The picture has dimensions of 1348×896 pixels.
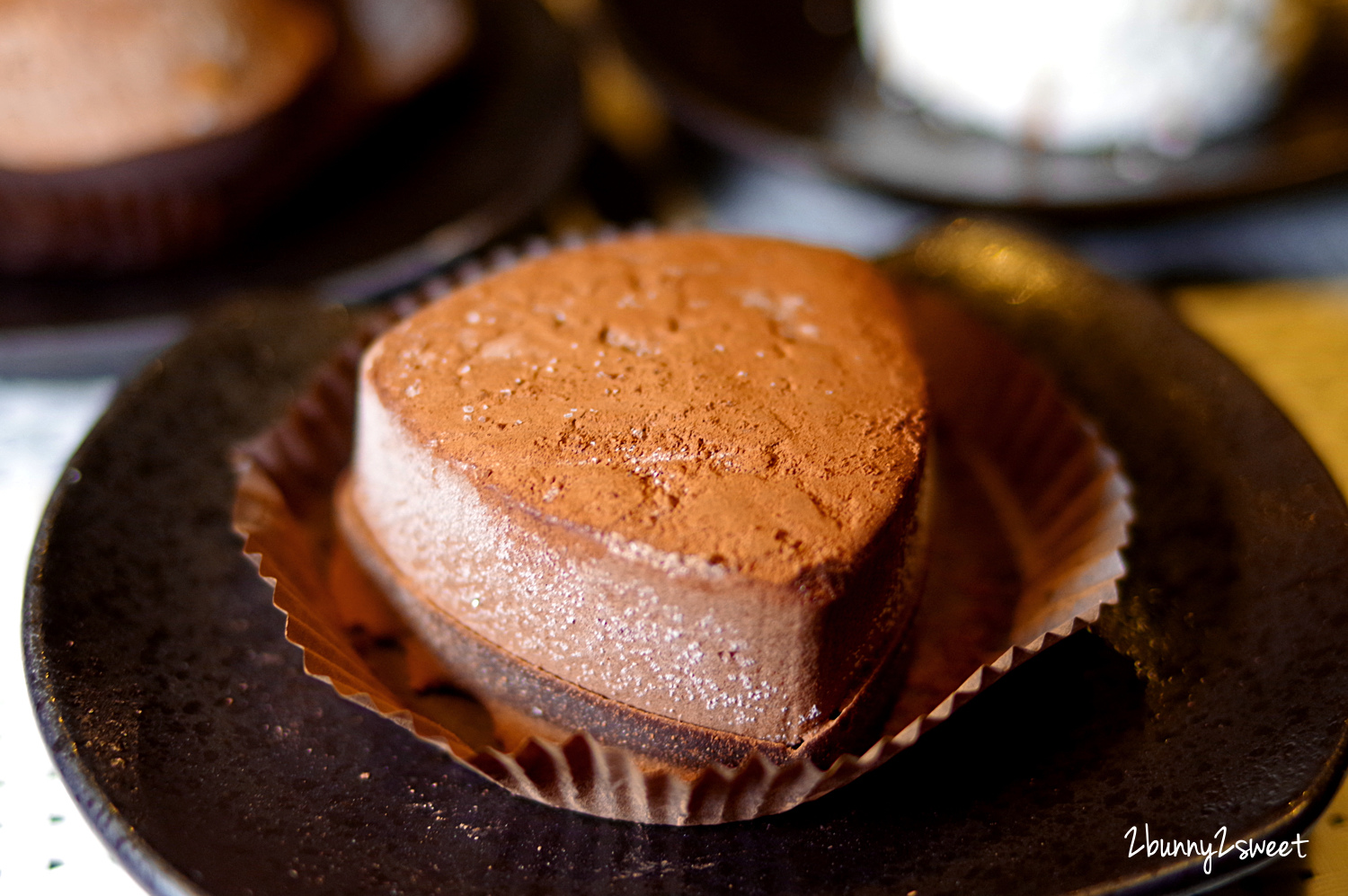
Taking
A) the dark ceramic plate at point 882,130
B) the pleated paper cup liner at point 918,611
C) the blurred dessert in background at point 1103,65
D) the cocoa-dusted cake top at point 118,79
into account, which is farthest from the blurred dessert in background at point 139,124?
the blurred dessert in background at point 1103,65

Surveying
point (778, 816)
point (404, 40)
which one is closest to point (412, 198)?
point (404, 40)

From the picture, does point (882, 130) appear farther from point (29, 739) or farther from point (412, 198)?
point (29, 739)

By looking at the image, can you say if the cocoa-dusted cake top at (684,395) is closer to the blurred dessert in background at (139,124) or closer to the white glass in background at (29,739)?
the white glass in background at (29,739)

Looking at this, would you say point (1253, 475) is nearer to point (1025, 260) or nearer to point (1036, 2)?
point (1025, 260)

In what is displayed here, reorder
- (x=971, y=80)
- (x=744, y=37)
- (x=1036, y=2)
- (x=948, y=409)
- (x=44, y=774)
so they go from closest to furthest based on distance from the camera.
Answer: (x=44, y=774) < (x=948, y=409) < (x=1036, y=2) < (x=971, y=80) < (x=744, y=37)

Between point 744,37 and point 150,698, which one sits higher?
point 744,37

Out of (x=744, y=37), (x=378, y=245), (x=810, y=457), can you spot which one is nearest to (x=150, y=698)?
(x=810, y=457)
